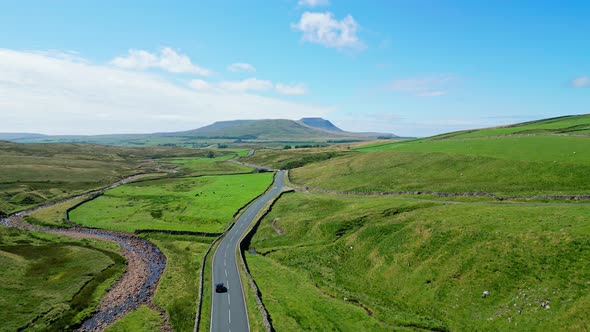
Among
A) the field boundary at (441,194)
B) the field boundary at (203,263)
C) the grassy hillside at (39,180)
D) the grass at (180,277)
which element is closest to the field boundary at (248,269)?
the field boundary at (203,263)

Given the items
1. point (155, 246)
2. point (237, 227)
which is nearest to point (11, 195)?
point (155, 246)

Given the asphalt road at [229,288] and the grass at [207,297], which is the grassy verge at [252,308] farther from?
the grass at [207,297]

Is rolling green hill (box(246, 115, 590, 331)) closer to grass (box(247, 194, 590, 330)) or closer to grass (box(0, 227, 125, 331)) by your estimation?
grass (box(247, 194, 590, 330))

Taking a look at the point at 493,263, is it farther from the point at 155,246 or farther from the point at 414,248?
the point at 155,246

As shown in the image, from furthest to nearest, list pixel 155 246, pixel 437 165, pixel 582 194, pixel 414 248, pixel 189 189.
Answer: pixel 189 189 < pixel 437 165 < pixel 155 246 < pixel 582 194 < pixel 414 248

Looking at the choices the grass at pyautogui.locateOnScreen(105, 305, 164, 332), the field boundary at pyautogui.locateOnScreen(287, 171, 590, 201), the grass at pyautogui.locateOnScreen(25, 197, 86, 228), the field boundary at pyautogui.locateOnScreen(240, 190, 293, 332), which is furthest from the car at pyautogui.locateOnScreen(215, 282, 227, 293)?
the grass at pyautogui.locateOnScreen(25, 197, 86, 228)

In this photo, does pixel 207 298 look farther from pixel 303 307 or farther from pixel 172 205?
pixel 172 205
